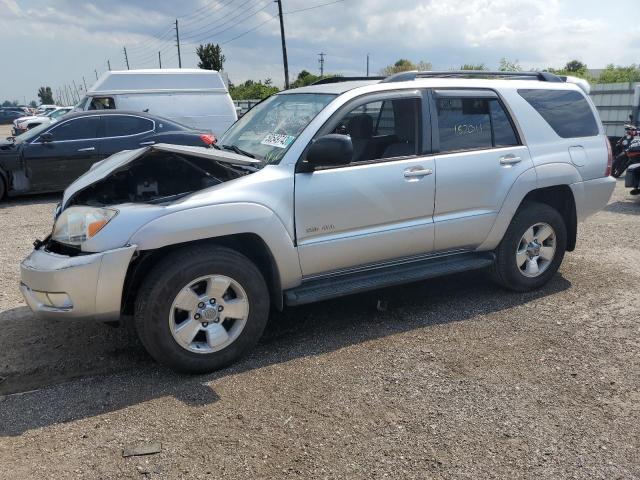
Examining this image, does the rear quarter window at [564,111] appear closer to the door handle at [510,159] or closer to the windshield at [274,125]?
the door handle at [510,159]

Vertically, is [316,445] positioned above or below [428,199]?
below

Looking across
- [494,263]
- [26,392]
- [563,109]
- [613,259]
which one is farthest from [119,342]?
[613,259]

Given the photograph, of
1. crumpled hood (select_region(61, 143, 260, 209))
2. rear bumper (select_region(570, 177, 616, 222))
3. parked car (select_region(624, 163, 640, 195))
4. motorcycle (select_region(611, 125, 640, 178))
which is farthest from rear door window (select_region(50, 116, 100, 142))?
motorcycle (select_region(611, 125, 640, 178))

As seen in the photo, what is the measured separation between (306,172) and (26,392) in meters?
2.25

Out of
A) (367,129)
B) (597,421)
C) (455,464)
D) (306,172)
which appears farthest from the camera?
(367,129)

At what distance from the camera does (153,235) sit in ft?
10.6

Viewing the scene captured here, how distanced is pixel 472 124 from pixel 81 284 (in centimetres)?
318

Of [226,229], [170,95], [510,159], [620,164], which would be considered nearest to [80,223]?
[226,229]

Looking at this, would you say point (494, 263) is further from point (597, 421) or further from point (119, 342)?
point (119, 342)

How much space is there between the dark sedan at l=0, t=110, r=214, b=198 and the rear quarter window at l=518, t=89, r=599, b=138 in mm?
5814

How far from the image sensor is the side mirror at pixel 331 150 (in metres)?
3.55

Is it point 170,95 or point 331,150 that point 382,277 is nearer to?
point 331,150

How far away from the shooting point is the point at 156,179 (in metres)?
3.87

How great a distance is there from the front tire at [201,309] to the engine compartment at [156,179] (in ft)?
1.82
